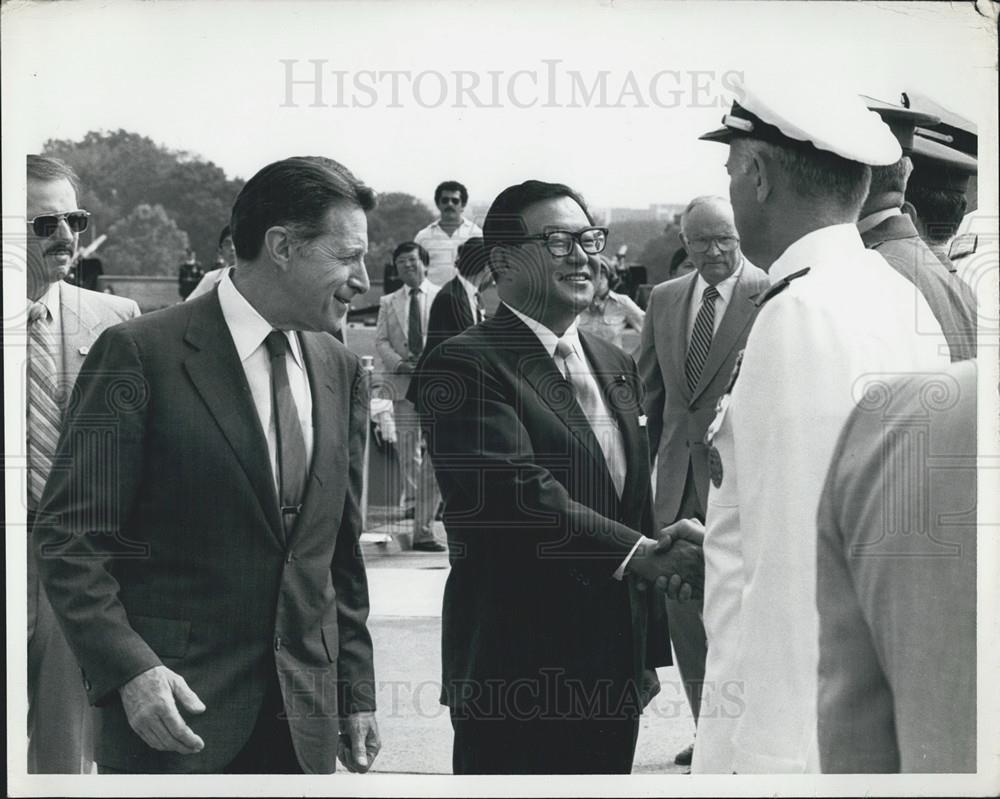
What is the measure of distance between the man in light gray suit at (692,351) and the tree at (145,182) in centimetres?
136

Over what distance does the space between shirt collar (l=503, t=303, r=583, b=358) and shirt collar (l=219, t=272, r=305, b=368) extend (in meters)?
0.75

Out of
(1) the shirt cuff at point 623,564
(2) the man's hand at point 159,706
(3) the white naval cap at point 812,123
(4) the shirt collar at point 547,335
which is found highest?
(3) the white naval cap at point 812,123

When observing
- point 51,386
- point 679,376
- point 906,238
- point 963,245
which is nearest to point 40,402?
point 51,386

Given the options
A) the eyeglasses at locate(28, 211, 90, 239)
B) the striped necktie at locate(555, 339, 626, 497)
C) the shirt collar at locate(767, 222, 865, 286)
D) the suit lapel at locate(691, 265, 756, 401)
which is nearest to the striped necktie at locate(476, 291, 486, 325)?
the striped necktie at locate(555, 339, 626, 497)

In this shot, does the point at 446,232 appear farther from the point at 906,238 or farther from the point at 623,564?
the point at 906,238

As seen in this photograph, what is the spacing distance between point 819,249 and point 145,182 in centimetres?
202

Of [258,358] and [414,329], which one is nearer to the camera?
[258,358]

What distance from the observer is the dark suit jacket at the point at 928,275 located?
401 cm

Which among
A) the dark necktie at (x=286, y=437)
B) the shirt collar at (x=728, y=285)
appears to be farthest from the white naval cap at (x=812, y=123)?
the dark necktie at (x=286, y=437)

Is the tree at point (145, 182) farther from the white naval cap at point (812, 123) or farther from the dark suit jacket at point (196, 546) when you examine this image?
the white naval cap at point (812, 123)

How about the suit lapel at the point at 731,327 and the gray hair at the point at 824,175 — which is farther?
the suit lapel at the point at 731,327

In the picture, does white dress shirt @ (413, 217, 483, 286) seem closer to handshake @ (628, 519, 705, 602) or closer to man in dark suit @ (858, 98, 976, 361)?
handshake @ (628, 519, 705, 602)

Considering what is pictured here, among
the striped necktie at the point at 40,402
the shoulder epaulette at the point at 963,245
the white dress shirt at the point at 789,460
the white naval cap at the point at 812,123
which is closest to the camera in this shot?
the white dress shirt at the point at 789,460

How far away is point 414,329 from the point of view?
160 inches
